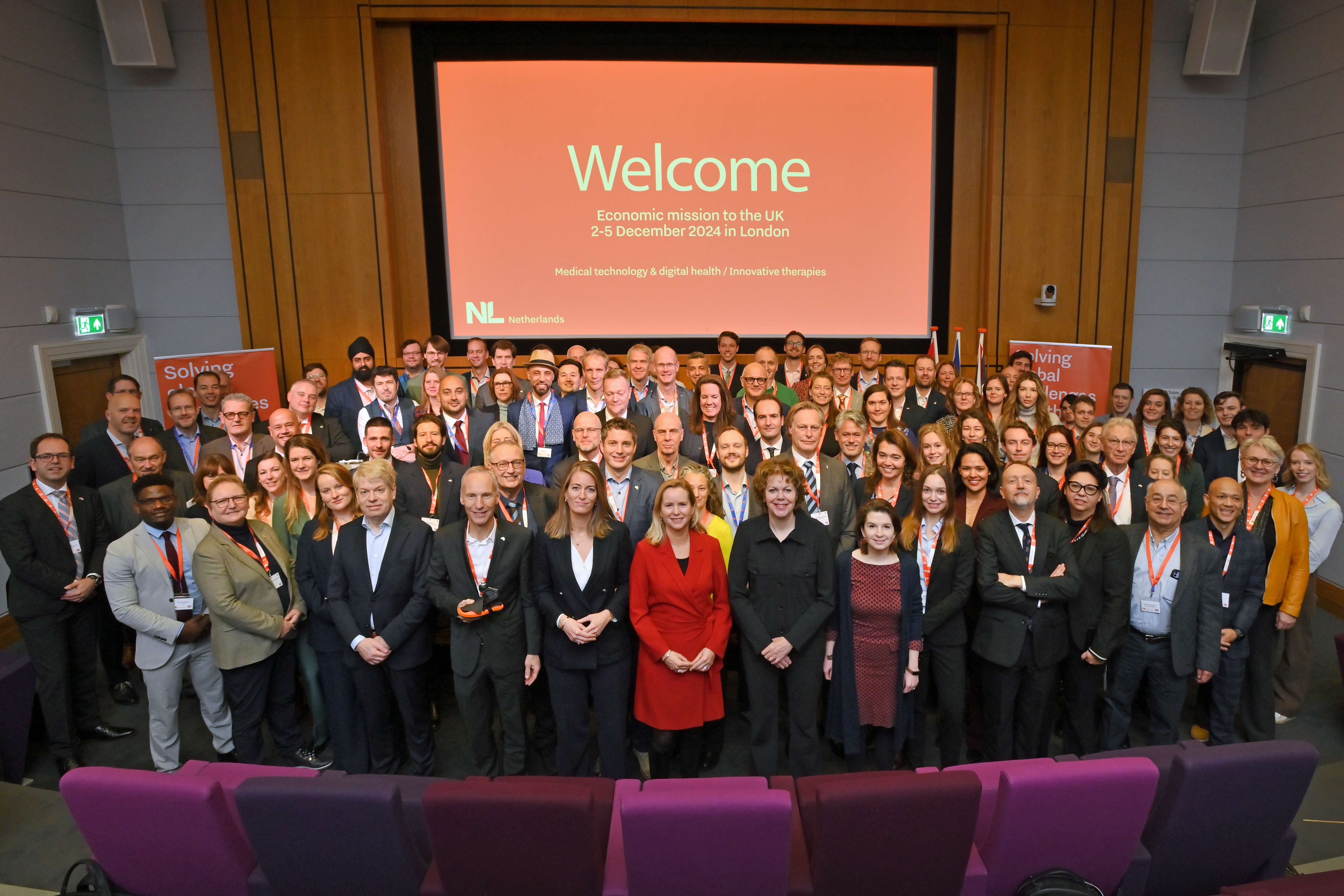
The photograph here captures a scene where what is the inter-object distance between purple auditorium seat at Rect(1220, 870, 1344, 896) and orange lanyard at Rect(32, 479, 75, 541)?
4846 millimetres

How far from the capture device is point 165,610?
357 centimetres

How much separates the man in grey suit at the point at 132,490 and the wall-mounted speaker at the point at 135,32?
4747mm

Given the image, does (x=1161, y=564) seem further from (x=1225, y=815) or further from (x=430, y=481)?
(x=430, y=481)

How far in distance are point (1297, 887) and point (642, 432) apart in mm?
3651

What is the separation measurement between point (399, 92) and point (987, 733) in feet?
24.0

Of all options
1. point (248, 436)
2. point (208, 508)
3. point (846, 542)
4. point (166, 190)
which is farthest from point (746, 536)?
point (166, 190)

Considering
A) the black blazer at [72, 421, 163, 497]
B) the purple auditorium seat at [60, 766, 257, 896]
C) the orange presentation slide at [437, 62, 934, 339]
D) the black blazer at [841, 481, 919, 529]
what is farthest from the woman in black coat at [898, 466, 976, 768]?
the orange presentation slide at [437, 62, 934, 339]

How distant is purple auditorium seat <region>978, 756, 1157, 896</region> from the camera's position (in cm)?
214

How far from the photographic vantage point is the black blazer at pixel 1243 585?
3.65m

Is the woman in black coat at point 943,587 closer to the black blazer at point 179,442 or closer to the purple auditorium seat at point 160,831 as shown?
the purple auditorium seat at point 160,831

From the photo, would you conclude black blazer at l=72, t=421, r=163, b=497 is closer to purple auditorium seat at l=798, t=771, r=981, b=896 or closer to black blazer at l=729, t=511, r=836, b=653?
black blazer at l=729, t=511, r=836, b=653

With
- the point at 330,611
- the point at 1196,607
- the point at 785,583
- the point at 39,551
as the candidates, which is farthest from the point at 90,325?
the point at 1196,607

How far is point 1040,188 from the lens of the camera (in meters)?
7.65

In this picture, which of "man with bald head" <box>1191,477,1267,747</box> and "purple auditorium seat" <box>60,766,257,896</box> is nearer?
"purple auditorium seat" <box>60,766,257,896</box>
